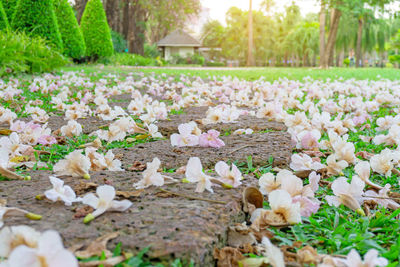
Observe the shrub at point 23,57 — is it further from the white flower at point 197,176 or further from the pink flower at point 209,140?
the white flower at point 197,176

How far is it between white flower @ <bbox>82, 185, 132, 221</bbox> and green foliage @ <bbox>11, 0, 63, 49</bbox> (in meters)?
8.88

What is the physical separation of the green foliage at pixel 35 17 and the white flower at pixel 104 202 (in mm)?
8876

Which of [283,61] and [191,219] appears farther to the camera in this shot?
[283,61]

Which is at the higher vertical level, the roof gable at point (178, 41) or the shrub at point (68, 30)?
the roof gable at point (178, 41)

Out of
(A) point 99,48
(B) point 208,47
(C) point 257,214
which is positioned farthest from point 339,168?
(B) point 208,47

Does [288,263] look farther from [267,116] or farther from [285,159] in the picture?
[267,116]

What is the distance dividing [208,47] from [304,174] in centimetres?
5337

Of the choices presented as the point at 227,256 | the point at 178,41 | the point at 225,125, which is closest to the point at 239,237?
the point at 227,256

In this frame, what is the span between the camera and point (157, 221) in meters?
0.85

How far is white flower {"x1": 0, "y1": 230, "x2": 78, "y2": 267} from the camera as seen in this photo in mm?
575

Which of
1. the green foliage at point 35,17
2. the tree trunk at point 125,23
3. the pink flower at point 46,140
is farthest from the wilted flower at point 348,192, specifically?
the tree trunk at point 125,23

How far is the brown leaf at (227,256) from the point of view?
31.1 inches

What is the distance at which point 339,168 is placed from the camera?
1428mm

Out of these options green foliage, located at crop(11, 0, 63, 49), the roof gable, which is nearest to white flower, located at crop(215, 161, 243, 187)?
green foliage, located at crop(11, 0, 63, 49)
